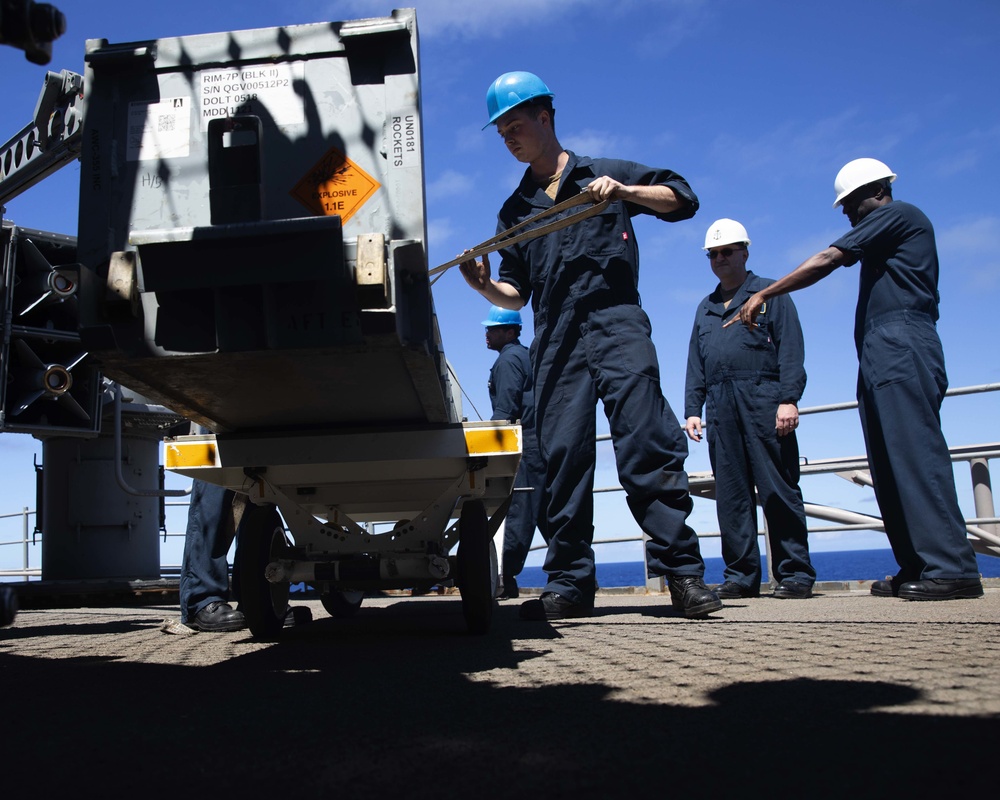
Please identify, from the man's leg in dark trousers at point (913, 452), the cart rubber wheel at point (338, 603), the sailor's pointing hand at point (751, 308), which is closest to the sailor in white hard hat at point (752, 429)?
the man's leg in dark trousers at point (913, 452)

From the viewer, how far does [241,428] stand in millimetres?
3387

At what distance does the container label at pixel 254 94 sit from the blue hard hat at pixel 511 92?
187cm

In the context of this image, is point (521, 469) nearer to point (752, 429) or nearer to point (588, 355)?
point (752, 429)

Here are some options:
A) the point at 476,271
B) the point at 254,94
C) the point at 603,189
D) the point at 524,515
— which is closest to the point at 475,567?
the point at 476,271

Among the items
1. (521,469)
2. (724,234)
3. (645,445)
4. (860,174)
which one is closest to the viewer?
(645,445)

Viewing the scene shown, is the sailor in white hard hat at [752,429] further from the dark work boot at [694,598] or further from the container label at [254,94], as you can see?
the container label at [254,94]

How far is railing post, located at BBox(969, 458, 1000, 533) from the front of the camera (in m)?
6.58

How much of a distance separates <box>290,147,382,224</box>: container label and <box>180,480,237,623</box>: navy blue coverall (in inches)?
79.2

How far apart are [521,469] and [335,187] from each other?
4.67 m

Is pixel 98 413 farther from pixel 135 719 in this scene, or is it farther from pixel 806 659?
pixel 806 659

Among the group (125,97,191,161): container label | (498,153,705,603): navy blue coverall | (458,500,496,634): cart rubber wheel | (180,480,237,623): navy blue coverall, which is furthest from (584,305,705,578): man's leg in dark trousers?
(125,97,191,161): container label

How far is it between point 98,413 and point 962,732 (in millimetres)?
5984

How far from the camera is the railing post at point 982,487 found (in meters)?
6.58

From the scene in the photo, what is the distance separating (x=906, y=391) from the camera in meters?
4.33
